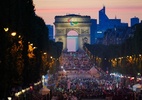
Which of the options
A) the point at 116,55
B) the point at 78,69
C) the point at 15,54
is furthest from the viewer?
the point at 78,69

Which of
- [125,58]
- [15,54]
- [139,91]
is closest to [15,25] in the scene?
[15,54]

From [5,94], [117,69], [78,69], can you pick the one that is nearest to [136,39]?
[117,69]

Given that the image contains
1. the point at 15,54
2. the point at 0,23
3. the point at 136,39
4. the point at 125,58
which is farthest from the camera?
the point at 125,58

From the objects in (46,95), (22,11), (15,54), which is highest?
(22,11)

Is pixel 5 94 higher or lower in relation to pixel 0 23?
lower

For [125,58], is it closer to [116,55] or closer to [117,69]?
[117,69]

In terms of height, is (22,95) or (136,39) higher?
(136,39)

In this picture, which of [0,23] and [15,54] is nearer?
[0,23]

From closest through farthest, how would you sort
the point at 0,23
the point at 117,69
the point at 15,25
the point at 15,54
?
the point at 0,23 < the point at 15,54 < the point at 15,25 < the point at 117,69

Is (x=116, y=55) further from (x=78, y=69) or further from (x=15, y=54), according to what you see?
(x=15, y=54)
